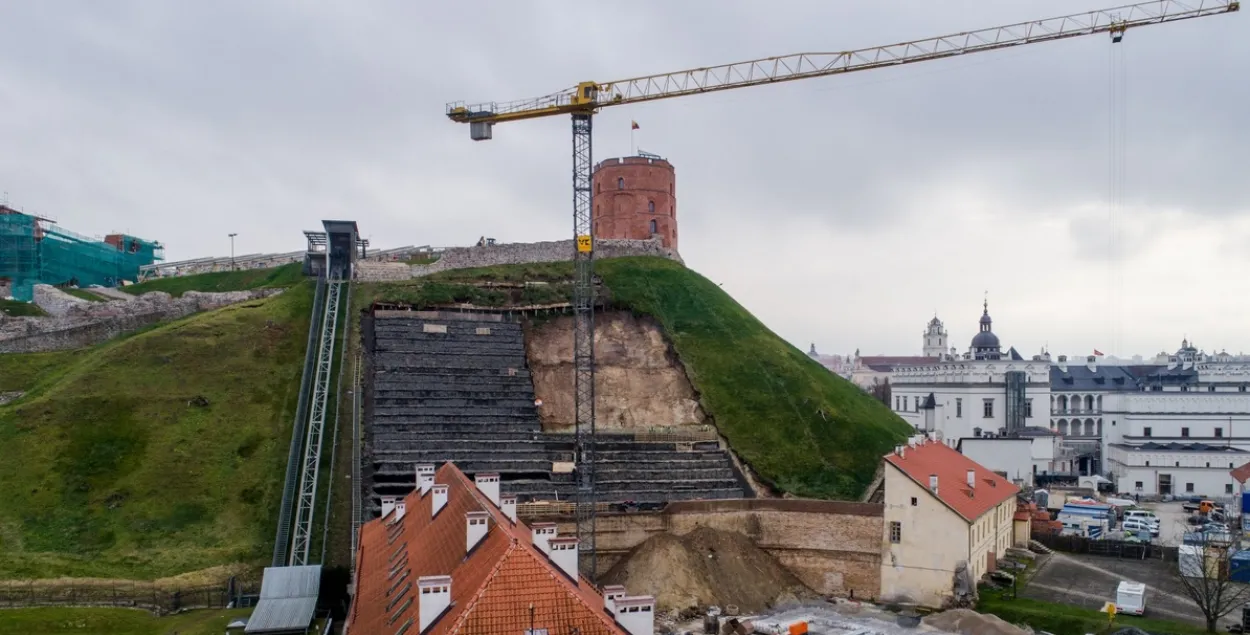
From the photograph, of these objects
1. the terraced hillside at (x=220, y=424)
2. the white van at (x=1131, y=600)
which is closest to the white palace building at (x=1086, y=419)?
the terraced hillside at (x=220, y=424)

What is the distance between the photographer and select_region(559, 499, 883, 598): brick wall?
40.4 metres

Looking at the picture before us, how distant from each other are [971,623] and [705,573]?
36.6 feet

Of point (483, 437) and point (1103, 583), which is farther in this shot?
point (483, 437)

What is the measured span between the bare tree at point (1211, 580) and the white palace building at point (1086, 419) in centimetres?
1874

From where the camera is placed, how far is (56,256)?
223ft

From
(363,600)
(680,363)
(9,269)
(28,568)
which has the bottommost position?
(28,568)

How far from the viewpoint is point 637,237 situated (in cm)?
7556

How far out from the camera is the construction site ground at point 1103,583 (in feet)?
118

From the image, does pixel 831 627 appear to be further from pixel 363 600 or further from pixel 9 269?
pixel 9 269

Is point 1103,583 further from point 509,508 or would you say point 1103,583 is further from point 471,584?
point 471,584

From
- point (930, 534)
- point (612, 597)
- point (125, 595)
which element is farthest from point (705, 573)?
point (125, 595)

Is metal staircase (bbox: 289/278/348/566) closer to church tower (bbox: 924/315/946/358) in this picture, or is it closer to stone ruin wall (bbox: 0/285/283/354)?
stone ruin wall (bbox: 0/285/283/354)

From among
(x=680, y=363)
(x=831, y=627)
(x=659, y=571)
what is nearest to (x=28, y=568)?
(x=659, y=571)

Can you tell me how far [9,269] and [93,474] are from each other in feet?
107
